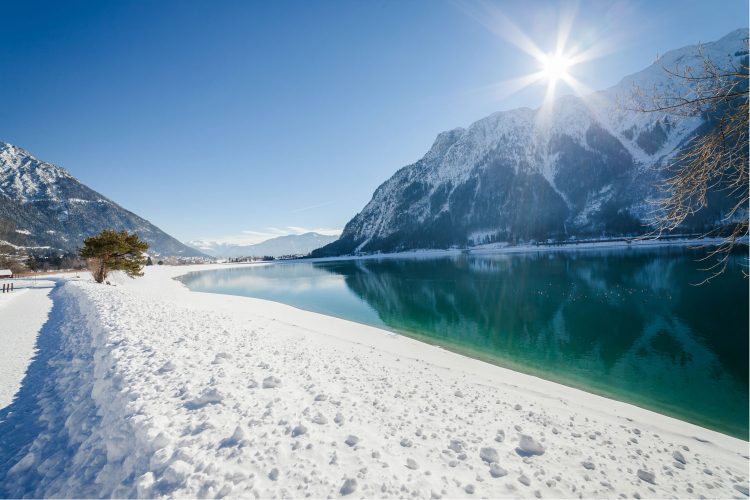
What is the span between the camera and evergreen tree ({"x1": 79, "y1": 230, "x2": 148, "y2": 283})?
4069 cm

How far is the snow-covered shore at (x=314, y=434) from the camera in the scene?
19.4ft

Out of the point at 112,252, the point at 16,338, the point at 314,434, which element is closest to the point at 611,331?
the point at 314,434

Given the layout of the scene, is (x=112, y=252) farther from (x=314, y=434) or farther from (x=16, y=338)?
(x=314, y=434)

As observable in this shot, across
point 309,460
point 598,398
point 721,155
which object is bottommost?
point 598,398

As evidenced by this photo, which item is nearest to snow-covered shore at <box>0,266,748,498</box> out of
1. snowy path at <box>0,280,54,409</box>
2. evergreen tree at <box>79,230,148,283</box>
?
snowy path at <box>0,280,54,409</box>

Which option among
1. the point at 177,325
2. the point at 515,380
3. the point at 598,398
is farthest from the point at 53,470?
the point at 598,398

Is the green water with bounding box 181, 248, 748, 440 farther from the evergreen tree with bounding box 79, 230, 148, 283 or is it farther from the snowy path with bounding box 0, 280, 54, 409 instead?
the evergreen tree with bounding box 79, 230, 148, 283

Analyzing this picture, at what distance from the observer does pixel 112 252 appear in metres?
42.6

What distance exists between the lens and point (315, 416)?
786cm

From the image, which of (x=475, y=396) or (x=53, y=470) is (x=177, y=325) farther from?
(x=475, y=396)

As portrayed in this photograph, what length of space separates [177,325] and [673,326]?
30704 millimetres

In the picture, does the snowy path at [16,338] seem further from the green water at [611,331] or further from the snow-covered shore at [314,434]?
the green water at [611,331]

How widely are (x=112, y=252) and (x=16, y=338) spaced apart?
32623 millimetres

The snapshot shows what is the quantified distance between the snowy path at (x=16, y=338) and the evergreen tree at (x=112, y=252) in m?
14.8
